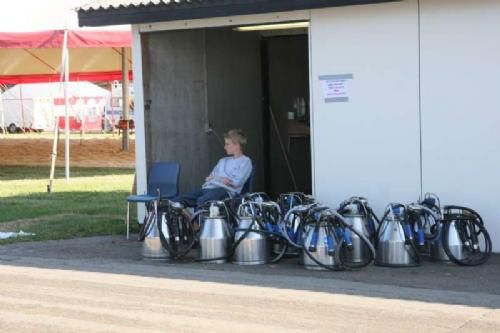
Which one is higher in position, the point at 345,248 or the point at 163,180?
the point at 163,180

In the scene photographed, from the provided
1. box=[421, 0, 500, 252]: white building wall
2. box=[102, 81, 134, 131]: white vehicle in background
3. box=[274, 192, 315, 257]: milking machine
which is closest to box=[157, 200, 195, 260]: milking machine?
box=[274, 192, 315, 257]: milking machine

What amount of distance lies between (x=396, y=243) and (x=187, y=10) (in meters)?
4.15

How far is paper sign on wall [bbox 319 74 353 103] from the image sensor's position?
476 inches

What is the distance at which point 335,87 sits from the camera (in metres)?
12.2

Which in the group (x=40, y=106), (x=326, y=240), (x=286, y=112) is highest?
(x=40, y=106)

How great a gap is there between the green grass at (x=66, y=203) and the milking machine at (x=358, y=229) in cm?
Result: 396

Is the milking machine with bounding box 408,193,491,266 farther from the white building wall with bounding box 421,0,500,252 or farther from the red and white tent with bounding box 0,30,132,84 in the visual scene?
the red and white tent with bounding box 0,30,132,84

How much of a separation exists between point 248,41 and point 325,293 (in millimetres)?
7371

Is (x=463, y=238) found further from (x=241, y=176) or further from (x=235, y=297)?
(x=241, y=176)

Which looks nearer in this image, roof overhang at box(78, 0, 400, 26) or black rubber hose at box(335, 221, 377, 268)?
black rubber hose at box(335, 221, 377, 268)

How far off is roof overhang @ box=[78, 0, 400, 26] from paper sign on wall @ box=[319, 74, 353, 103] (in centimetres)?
90

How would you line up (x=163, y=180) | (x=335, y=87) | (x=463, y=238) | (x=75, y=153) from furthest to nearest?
(x=75, y=153) → (x=163, y=180) → (x=335, y=87) → (x=463, y=238)

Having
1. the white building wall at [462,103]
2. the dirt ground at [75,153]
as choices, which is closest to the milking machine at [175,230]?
the white building wall at [462,103]

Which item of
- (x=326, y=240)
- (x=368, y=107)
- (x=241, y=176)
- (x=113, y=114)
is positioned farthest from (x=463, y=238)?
(x=113, y=114)
